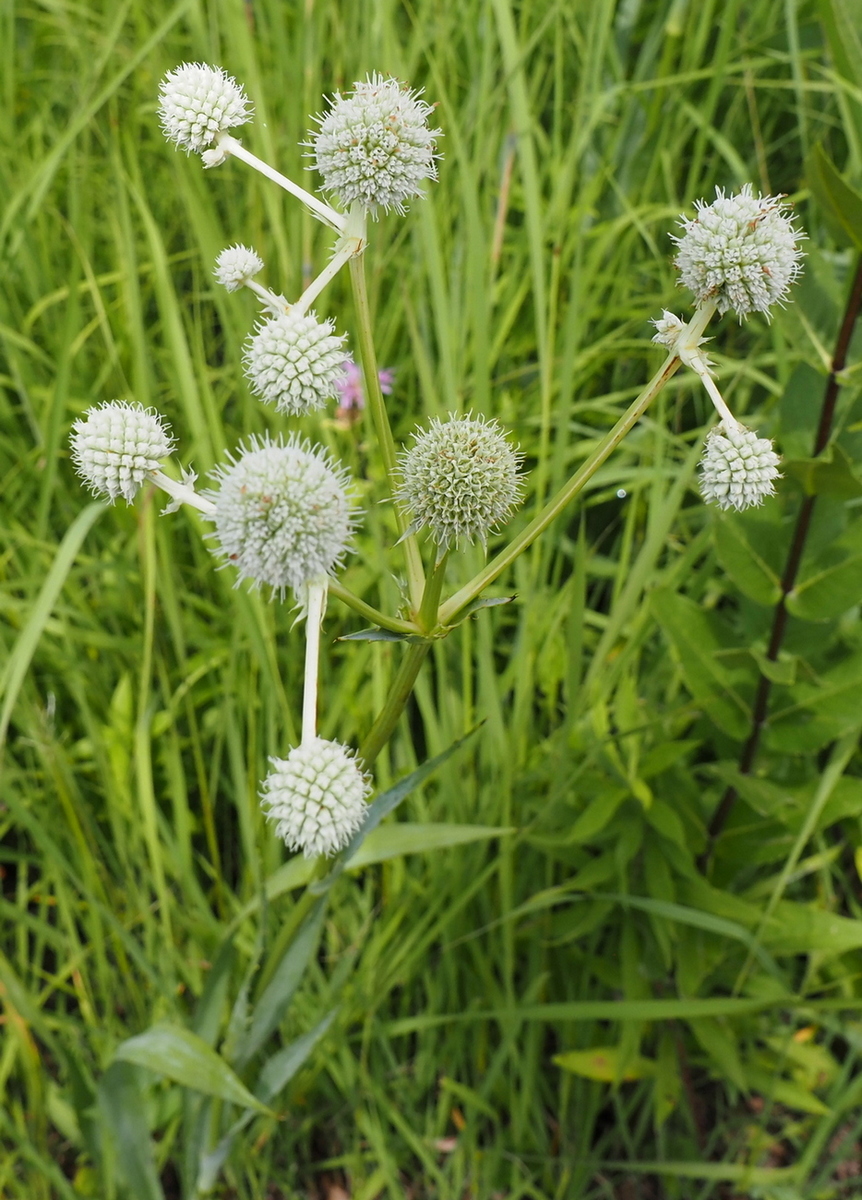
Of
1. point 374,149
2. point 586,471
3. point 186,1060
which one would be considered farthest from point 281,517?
point 186,1060

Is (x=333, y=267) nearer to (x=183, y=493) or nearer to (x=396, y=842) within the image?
(x=183, y=493)

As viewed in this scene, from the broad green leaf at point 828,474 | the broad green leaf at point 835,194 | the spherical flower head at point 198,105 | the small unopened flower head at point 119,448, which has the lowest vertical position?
the broad green leaf at point 828,474

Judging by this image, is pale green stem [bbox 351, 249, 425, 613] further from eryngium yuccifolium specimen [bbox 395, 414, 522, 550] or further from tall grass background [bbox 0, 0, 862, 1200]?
tall grass background [bbox 0, 0, 862, 1200]

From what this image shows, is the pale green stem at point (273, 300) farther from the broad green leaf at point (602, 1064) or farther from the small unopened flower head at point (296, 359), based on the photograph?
the broad green leaf at point (602, 1064)

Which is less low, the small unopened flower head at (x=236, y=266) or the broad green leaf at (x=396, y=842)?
the small unopened flower head at (x=236, y=266)

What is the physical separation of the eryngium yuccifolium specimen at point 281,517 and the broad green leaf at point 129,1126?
129cm

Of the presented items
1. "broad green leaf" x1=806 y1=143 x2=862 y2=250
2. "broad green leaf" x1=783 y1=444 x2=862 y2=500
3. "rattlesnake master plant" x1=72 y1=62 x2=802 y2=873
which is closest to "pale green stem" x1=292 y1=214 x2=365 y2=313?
"rattlesnake master plant" x1=72 y1=62 x2=802 y2=873

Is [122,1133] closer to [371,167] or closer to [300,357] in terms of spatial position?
[300,357]

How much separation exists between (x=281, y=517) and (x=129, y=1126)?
1.53 meters

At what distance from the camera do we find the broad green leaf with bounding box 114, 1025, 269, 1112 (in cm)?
165

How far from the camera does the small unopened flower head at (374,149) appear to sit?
1.30 metres

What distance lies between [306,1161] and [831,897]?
1543 mm

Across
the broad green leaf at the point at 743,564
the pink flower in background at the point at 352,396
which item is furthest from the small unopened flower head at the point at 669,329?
the pink flower in background at the point at 352,396

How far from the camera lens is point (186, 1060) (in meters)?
1.70
